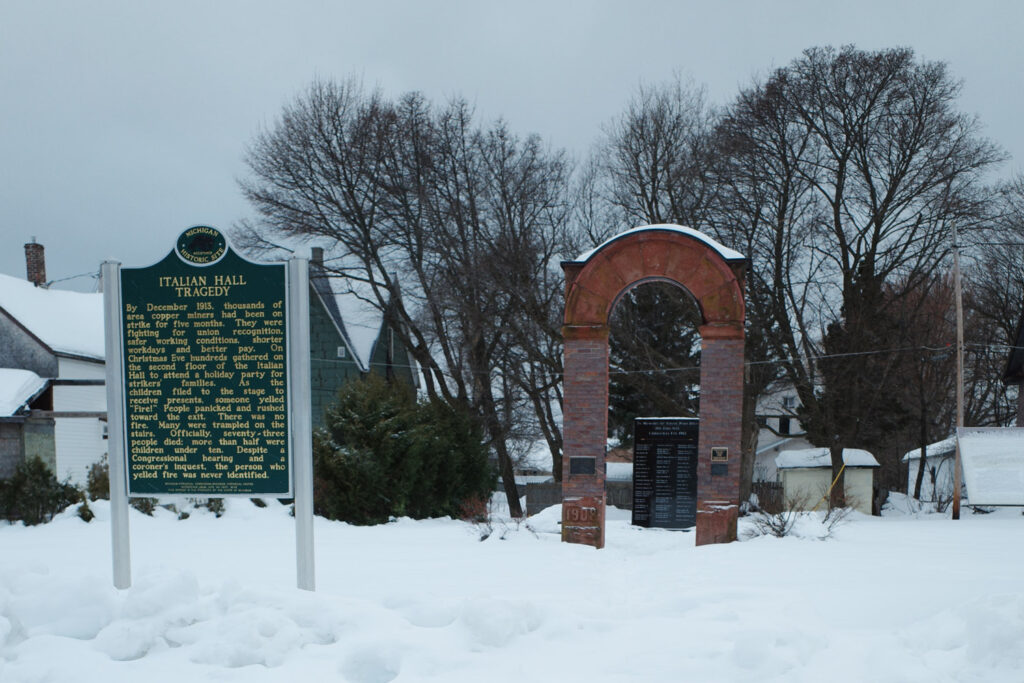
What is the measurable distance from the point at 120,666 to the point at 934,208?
80.7 ft

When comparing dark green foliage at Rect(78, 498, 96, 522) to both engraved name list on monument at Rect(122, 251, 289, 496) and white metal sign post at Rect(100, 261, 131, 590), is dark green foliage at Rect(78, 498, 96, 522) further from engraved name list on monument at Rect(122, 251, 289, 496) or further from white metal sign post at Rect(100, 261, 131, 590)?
engraved name list on monument at Rect(122, 251, 289, 496)

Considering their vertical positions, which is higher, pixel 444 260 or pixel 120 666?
pixel 444 260

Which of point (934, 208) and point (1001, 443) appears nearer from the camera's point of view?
point (1001, 443)

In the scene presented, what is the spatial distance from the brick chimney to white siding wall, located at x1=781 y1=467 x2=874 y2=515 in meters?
26.6

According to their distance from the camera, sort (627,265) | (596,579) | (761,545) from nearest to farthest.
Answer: (596,579) → (761,545) → (627,265)

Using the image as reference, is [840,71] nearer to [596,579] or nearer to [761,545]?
[761,545]

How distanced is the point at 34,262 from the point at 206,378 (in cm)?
2743

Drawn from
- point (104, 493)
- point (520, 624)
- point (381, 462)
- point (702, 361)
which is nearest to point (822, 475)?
point (702, 361)

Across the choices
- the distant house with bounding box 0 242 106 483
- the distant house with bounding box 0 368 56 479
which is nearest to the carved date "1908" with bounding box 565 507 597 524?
the distant house with bounding box 0 242 106 483

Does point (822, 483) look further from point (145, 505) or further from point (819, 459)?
point (145, 505)

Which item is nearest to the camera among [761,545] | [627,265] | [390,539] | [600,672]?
[600,672]

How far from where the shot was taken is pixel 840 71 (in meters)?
24.0

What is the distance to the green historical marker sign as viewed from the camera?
21.0 feet

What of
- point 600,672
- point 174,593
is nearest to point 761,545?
point 600,672
